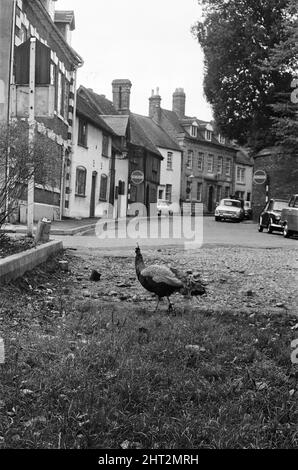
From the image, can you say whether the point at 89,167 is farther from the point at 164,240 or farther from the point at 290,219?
the point at 164,240

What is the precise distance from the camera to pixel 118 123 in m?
40.6

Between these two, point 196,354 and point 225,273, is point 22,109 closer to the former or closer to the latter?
point 225,273

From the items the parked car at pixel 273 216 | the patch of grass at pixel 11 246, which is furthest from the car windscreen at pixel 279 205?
the patch of grass at pixel 11 246

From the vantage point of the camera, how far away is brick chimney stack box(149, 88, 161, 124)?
6325 cm

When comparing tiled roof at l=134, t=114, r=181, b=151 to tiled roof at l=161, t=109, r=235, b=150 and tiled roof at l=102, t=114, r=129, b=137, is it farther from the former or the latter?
tiled roof at l=102, t=114, r=129, b=137

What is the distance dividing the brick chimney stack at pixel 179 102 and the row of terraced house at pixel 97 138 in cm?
11

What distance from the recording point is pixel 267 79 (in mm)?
37719

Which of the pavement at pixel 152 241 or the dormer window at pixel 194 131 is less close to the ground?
the dormer window at pixel 194 131

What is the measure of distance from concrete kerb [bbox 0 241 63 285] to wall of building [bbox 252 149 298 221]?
2789 cm

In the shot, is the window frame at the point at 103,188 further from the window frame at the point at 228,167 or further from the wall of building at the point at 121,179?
the window frame at the point at 228,167

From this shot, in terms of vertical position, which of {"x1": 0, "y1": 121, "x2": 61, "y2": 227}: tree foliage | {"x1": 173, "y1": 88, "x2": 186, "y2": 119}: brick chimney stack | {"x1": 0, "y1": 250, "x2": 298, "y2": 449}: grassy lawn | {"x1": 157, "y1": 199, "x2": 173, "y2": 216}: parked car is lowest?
{"x1": 0, "y1": 250, "x2": 298, "y2": 449}: grassy lawn

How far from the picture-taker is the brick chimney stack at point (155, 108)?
63.2m

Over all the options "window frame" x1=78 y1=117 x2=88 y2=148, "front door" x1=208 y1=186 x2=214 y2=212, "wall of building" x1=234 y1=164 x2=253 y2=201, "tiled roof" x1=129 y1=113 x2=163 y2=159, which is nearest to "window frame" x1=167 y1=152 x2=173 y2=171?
"tiled roof" x1=129 y1=113 x2=163 y2=159

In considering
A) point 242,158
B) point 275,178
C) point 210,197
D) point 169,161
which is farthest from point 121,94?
point 242,158
